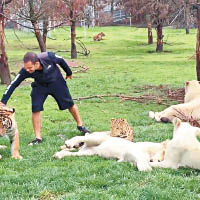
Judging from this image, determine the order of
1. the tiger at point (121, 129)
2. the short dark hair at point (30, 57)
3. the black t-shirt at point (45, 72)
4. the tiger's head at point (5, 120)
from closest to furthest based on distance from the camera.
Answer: the tiger's head at point (5, 120) → the tiger at point (121, 129) → the short dark hair at point (30, 57) → the black t-shirt at point (45, 72)

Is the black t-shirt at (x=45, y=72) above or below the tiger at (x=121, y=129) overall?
above

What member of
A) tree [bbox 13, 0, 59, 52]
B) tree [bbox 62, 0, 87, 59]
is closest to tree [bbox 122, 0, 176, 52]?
tree [bbox 62, 0, 87, 59]

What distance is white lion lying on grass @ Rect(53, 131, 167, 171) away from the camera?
21.5 feet

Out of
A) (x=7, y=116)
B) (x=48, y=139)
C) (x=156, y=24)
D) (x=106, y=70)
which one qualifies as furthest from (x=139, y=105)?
(x=156, y=24)

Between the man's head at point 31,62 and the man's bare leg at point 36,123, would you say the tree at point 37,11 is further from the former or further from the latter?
the man's head at point 31,62

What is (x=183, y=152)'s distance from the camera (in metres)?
6.27

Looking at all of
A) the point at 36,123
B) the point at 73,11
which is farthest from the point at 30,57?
the point at 73,11

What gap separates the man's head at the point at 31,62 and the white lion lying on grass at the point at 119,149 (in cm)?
129

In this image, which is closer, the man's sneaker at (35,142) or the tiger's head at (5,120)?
the tiger's head at (5,120)

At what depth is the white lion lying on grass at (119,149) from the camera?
6.56m

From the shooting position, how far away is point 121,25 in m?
64.8

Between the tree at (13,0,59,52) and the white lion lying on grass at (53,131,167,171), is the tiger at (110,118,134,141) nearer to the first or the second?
the white lion lying on grass at (53,131,167,171)

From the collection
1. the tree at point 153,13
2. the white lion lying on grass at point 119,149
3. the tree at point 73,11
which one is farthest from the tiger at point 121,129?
the tree at point 153,13

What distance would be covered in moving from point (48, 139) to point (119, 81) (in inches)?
411
